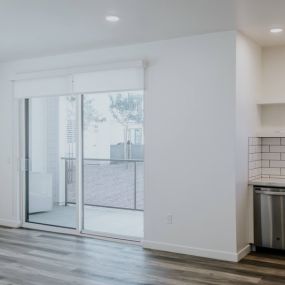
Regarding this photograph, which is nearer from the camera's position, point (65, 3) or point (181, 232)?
point (65, 3)

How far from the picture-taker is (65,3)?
12.3ft

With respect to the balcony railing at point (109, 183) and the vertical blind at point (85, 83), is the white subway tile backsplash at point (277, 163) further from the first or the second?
the vertical blind at point (85, 83)

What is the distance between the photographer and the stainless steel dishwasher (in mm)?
4883

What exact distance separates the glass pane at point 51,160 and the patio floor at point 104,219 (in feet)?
0.05

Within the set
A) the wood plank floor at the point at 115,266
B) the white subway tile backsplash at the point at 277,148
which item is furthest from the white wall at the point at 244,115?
the wood plank floor at the point at 115,266

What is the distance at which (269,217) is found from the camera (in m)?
4.96

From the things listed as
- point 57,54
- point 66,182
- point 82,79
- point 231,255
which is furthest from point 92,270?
point 57,54

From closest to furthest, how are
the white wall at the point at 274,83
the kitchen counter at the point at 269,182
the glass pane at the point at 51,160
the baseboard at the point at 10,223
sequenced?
the kitchen counter at the point at 269,182 → the white wall at the point at 274,83 → the glass pane at the point at 51,160 → the baseboard at the point at 10,223

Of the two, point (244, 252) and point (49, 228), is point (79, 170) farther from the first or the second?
point (244, 252)

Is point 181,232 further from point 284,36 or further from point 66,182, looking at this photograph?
point 284,36

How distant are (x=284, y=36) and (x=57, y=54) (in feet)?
10.1

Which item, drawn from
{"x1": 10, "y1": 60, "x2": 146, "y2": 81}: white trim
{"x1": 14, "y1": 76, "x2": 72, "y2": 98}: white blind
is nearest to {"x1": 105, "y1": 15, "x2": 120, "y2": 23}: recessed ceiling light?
{"x1": 10, "y1": 60, "x2": 146, "y2": 81}: white trim

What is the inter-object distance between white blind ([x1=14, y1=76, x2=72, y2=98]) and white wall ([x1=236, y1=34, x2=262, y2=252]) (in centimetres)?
239

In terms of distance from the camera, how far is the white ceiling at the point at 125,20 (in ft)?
12.4
